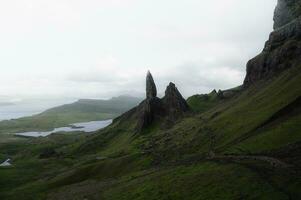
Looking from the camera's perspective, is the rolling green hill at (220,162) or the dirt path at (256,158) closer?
the rolling green hill at (220,162)

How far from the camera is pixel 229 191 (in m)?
66.6

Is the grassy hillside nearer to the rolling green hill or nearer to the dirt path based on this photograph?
the rolling green hill

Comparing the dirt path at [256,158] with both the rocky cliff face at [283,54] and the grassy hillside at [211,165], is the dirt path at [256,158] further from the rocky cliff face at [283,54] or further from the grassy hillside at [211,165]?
the rocky cliff face at [283,54]

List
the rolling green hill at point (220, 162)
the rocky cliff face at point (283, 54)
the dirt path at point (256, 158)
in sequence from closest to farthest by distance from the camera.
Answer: the rolling green hill at point (220, 162) → the dirt path at point (256, 158) → the rocky cliff face at point (283, 54)

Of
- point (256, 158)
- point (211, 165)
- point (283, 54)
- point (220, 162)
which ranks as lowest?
point (211, 165)

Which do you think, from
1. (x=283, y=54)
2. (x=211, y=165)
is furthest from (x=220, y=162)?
(x=283, y=54)

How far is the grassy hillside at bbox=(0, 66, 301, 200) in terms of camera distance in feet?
228

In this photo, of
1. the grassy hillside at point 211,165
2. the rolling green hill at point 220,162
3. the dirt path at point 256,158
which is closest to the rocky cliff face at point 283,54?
the rolling green hill at point 220,162

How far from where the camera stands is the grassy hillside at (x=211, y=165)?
228 feet

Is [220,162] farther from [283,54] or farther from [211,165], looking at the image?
[283,54]

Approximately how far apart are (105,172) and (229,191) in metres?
75.0

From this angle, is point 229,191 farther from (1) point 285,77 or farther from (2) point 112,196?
(1) point 285,77

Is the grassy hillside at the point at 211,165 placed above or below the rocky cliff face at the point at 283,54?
below

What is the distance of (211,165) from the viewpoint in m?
89.2
